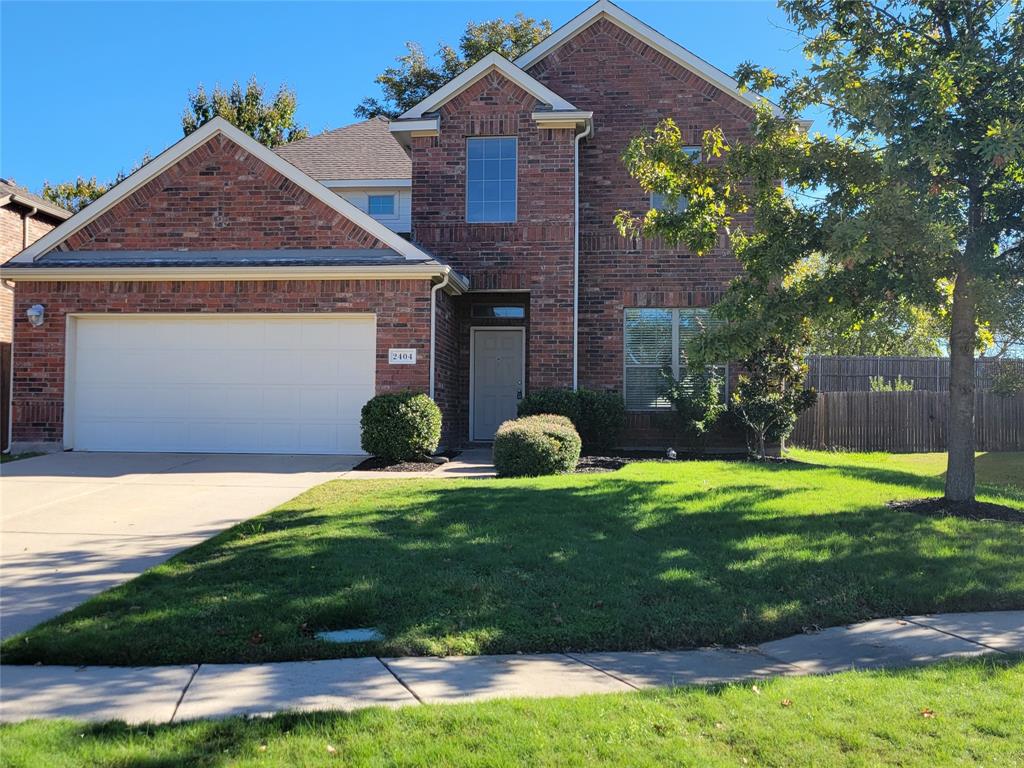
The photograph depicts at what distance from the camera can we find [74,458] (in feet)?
40.4

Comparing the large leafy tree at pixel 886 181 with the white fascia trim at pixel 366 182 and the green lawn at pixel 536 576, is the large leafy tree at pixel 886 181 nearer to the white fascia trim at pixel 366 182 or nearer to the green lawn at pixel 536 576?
the green lawn at pixel 536 576

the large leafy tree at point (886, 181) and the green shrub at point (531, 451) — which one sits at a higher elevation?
the large leafy tree at point (886, 181)

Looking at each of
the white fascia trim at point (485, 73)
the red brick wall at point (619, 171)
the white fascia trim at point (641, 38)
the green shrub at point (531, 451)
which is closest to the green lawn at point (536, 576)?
the green shrub at point (531, 451)

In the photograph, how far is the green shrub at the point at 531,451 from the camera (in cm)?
Result: 1038

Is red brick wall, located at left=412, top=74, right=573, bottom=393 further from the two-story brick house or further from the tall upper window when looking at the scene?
the tall upper window

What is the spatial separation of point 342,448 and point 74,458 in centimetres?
421

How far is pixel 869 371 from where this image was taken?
19.0 meters

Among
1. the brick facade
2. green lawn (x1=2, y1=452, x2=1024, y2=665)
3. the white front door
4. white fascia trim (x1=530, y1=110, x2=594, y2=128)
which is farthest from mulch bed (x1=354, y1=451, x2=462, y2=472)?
the brick facade

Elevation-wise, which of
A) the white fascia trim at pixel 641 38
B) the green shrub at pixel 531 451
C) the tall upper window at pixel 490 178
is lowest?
the green shrub at pixel 531 451

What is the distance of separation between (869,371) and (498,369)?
9.73 meters

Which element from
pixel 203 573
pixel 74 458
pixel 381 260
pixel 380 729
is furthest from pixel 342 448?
pixel 380 729

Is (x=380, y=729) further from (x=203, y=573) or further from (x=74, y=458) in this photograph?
(x=74, y=458)

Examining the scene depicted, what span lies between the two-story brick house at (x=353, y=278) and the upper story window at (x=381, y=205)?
124 inches

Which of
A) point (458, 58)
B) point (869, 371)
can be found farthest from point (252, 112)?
point (869, 371)
